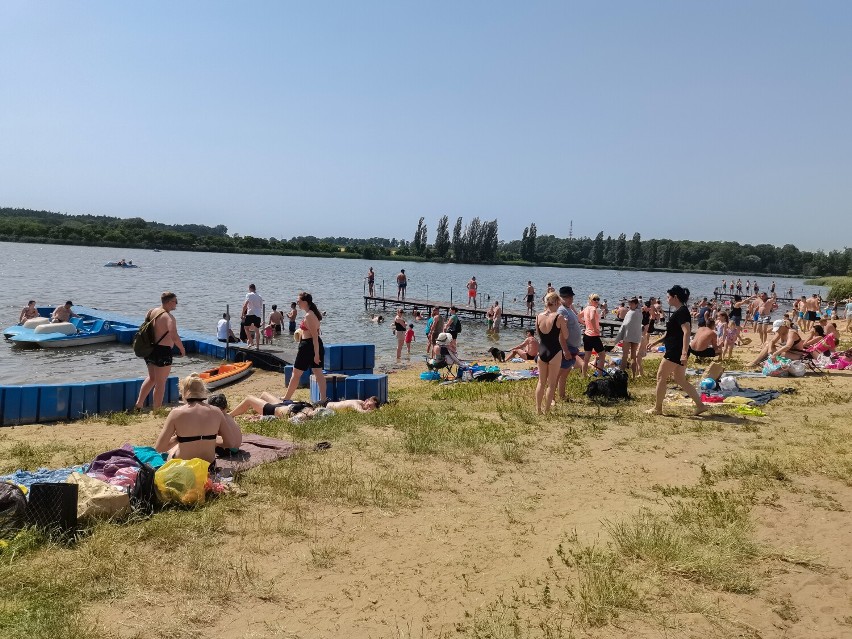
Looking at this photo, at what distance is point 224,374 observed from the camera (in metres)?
14.3

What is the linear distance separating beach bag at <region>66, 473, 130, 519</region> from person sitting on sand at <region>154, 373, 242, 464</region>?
3.06ft

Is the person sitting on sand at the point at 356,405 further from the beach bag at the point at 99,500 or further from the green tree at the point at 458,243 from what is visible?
the green tree at the point at 458,243

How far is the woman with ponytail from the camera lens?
8.87 meters

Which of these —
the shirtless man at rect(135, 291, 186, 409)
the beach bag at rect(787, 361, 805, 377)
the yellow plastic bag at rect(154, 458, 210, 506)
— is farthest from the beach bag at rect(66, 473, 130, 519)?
the beach bag at rect(787, 361, 805, 377)

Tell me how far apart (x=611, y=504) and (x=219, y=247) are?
129 metres

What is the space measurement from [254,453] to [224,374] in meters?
8.42

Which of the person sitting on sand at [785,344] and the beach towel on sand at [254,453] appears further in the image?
the person sitting on sand at [785,344]

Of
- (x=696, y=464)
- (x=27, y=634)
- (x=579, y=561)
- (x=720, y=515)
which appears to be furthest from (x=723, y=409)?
(x=27, y=634)

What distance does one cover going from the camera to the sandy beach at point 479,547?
3596 mm

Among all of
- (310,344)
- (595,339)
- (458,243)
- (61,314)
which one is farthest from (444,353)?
(458,243)

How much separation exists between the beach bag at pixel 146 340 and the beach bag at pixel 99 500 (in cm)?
404

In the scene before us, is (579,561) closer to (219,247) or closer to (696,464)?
(696,464)

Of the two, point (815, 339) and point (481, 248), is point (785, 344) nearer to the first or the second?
point (815, 339)

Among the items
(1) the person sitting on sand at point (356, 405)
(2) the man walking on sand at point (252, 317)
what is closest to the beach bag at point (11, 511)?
(1) the person sitting on sand at point (356, 405)
